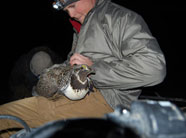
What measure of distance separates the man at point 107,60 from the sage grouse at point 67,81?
99mm

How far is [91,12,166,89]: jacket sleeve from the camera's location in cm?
141

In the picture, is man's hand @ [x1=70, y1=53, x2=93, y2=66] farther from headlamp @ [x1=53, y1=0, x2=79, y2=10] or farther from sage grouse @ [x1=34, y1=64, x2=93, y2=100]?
headlamp @ [x1=53, y1=0, x2=79, y2=10]

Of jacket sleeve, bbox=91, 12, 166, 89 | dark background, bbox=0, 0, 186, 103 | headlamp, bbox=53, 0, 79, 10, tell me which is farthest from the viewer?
dark background, bbox=0, 0, 186, 103

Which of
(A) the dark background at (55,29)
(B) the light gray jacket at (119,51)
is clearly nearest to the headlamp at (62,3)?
(B) the light gray jacket at (119,51)

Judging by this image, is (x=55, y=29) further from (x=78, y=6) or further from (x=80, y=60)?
(x=80, y=60)

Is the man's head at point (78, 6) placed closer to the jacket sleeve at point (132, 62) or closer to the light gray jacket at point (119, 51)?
the light gray jacket at point (119, 51)

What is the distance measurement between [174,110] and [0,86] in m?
5.76

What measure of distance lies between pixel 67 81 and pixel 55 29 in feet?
32.2

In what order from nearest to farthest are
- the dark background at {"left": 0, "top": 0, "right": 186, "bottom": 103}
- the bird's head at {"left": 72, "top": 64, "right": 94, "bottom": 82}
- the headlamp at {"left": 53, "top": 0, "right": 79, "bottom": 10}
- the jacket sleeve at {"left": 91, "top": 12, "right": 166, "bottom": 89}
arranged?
the jacket sleeve at {"left": 91, "top": 12, "right": 166, "bottom": 89}, the bird's head at {"left": 72, "top": 64, "right": 94, "bottom": 82}, the headlamp at {"left": 53, "top": 0, "right": 79, "bottom": 10}, the dark background at {"left": 0, "top": 0, "right": 186, "bottom": 103}

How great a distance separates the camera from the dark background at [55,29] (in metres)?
7.14

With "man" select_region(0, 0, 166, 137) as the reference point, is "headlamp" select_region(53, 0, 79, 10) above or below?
above

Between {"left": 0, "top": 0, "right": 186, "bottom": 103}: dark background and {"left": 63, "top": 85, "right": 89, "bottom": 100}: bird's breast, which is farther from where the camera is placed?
{"left": 0, "top": 0, "right": 186, "bottom": 103}: dark background

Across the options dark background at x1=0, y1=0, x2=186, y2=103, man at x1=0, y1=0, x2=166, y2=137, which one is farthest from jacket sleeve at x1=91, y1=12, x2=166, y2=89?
dark background at x1=0, y1=0, x2=186, y2=103

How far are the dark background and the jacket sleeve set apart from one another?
433 centimetres
